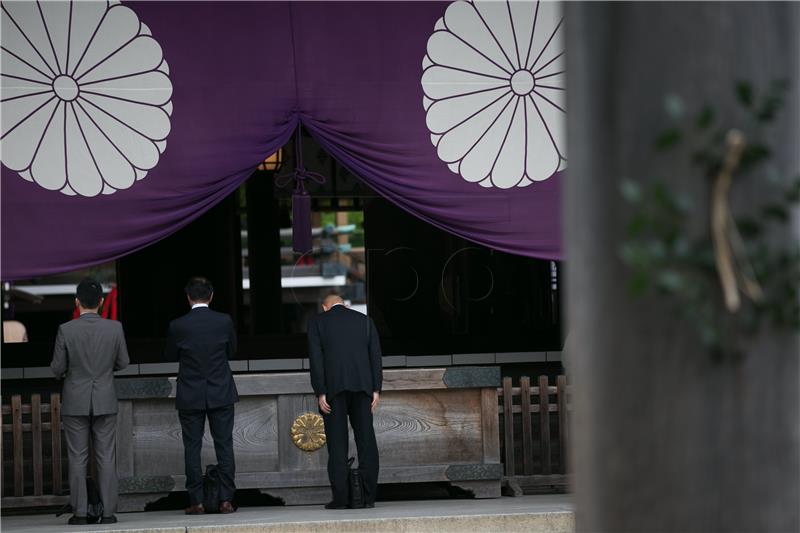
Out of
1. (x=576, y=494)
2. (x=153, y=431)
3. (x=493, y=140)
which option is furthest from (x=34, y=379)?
(x=576, y=494)

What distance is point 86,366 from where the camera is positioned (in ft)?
25.0

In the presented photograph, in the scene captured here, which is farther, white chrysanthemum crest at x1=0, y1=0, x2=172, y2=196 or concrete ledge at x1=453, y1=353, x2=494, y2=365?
concrete ledge at x1=453, y1=353, x2=494, y2=365

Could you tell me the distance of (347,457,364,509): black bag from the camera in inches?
311

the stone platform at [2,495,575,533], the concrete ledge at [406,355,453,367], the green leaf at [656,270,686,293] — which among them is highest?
the green leaf at [656,270,686,293]

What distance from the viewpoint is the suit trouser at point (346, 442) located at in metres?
7.88

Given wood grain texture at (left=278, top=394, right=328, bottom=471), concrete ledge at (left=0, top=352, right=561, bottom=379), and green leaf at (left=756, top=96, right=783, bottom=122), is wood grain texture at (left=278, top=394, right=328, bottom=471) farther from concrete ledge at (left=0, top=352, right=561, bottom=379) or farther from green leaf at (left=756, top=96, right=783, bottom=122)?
green leaf at (left=756, top=96, right=783, bottom=122)

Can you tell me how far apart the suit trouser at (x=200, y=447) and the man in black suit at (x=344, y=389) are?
2.27ft

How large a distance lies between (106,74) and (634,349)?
581 centimetres

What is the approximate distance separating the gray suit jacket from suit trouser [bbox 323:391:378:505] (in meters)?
1.51

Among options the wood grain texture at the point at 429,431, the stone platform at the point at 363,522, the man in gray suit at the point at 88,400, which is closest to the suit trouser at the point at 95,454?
the man in gray suit at the point at 88,400

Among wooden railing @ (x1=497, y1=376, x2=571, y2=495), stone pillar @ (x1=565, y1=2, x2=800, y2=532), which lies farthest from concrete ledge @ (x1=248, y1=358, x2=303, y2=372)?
stone pillar @ (x1=565, y1=2, x2=800, y2=532)

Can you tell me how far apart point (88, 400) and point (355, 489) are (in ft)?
6.35

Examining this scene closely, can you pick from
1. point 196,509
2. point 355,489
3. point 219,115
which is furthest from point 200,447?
point 219,115

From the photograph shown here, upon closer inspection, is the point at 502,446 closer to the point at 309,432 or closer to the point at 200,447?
the point at 309,432
